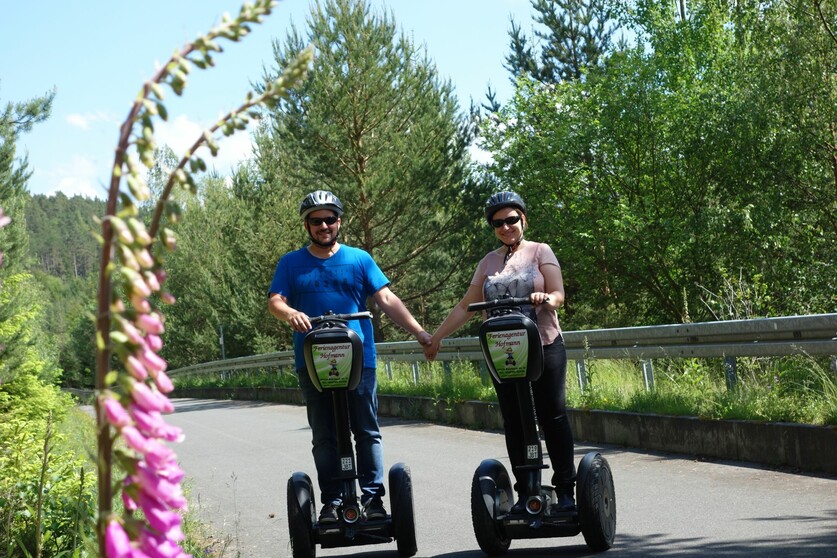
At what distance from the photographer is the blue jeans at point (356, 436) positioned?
6379 mm

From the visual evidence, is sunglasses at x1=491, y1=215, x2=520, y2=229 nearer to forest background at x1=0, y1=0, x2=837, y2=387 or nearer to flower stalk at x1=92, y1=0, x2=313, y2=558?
flower stalk at x1=92, y1=0, x2=313, y2=558

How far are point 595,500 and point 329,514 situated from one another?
57.0 inches

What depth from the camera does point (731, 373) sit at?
1039 centimetres

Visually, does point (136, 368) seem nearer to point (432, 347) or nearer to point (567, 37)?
point (432, 347)

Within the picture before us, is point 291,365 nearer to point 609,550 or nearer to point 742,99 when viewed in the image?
point 742,99

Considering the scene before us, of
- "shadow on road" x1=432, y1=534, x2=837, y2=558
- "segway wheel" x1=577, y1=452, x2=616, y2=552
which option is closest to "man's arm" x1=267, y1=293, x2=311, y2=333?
"shadow on road" x1=432, y1=534, x2=837, y2=558

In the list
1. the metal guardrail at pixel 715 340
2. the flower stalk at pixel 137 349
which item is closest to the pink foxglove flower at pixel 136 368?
the flower stalk at pixel 137 349

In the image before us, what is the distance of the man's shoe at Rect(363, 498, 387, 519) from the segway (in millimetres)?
540

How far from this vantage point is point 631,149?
29.2 meters

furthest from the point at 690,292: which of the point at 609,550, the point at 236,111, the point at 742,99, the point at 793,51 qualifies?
the point at 236,111

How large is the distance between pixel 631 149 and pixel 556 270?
23651 mm

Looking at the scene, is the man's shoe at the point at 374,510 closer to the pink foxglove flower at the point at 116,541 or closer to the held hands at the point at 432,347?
the held hands at the point at 432,347

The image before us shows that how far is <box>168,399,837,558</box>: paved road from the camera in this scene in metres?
6.27

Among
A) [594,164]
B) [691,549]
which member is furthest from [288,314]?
[594,164]
